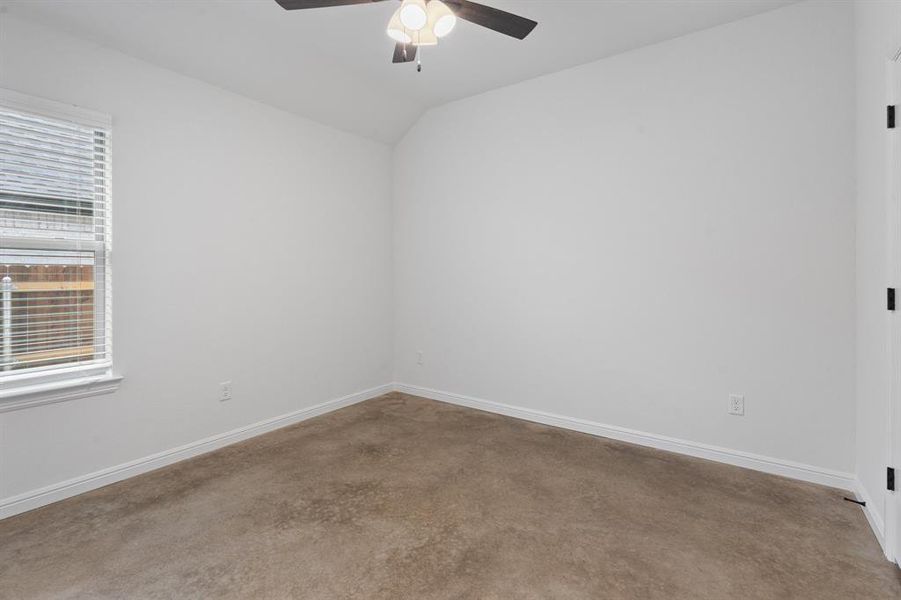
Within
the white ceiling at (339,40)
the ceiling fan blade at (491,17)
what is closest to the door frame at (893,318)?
the white ceiling at (339,40)

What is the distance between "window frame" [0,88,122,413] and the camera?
2.27 metres

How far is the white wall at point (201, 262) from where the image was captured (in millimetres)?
2439

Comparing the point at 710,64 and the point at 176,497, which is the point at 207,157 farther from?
the point at 710,64

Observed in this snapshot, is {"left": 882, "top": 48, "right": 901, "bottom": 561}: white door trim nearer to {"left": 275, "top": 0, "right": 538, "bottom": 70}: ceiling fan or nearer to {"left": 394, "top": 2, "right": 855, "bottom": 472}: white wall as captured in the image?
{"left": 394, "top": 2, "right": 855, "bottom": 472}: white wall

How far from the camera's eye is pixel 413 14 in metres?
1.87

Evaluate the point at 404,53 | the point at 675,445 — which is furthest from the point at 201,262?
the point at 675,445

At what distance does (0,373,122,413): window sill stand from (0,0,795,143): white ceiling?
1917 mm

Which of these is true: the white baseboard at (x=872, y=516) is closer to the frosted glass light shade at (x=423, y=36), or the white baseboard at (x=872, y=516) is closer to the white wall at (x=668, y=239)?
the white wall at (x=668, y=239)

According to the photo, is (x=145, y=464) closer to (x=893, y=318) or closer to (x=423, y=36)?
(x=423, y=36)

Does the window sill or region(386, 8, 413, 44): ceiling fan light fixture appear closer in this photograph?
region(386, 8, 413, 44): ceiling fan light fixture

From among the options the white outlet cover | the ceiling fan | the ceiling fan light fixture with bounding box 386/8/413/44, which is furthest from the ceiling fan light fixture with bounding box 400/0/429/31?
the white outlet cover

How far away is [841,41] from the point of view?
8.29 feet

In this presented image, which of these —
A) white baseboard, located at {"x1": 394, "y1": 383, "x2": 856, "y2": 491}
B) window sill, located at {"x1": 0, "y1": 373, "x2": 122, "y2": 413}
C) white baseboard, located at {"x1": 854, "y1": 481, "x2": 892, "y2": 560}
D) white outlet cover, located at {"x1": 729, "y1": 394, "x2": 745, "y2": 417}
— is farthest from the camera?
white outlet cover, located at {"x1": 729, "y1": 394, "x2": 745, "y2": 417}

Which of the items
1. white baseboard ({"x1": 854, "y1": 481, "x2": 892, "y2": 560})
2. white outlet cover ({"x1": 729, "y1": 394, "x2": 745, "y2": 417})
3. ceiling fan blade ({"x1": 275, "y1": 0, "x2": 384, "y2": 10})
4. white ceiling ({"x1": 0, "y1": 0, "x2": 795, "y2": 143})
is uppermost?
white ceiling ({"x1": 0, "y1": 0, "x2": 795, "y2": 143})
